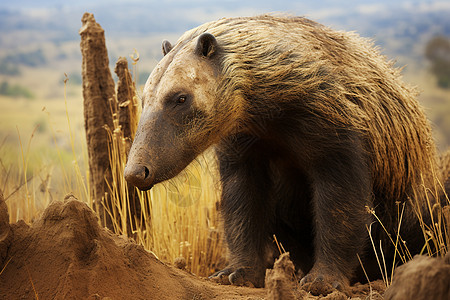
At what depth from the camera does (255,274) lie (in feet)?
15.5

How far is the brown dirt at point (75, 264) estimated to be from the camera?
9.91 ft

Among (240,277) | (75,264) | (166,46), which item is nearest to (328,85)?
(166,46)

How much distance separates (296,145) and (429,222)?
5.52 ft

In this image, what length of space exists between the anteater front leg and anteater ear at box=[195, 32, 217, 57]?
3.03 ft

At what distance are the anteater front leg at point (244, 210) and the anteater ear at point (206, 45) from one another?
923mm

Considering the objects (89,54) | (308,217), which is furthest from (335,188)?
(89,54)

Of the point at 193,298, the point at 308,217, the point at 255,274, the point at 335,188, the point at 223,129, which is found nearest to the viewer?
the point at 193,298

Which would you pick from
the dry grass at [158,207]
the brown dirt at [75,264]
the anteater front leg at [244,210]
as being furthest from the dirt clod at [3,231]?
the anteater front leg at [244,210]

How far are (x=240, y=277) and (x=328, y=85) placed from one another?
1.73 metres

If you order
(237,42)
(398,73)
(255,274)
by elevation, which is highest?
(237,42)

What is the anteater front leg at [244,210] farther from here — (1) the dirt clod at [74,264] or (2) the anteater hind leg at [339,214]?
(1) the dirt clod at [74,264]

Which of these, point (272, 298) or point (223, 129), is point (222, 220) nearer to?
point (223, 129)

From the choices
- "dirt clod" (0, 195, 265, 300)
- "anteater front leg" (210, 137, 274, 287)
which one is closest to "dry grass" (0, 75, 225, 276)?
"anteater front leg" (210, 137, 274, 287)

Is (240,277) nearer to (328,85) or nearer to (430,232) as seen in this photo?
(430,232)
